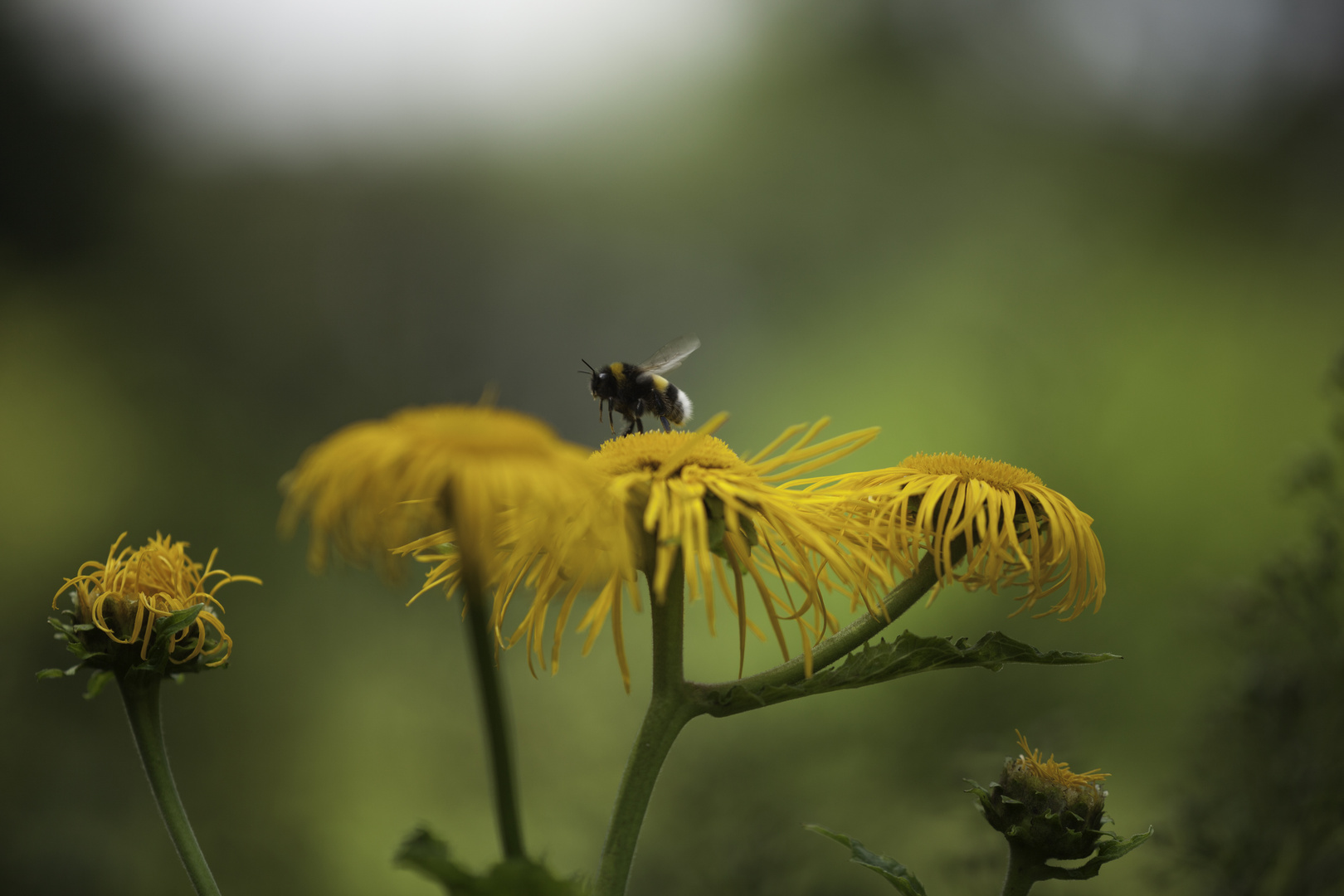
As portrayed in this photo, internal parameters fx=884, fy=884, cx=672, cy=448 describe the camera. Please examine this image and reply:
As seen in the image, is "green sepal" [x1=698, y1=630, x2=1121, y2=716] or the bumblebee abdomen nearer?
"green sepal" [x1=698, y1=630, x2=1121, y2=716]

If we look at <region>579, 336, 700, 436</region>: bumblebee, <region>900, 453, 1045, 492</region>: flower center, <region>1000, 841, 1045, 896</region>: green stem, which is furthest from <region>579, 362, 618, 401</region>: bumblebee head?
<region>1000, 841, 1045, 896</region>: green stem

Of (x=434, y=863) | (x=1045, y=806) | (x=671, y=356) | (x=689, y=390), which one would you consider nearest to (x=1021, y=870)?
(x=1045, y=806)

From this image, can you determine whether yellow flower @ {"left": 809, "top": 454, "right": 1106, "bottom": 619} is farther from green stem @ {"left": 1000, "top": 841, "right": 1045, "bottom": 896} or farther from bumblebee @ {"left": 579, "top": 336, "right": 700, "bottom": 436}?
bumblebee @ {"left": 579, "top": 336, "right": 700, "bottom": 436}

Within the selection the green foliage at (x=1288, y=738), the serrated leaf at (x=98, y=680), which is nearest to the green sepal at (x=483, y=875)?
the serrated leaf at (x=98, y=680)

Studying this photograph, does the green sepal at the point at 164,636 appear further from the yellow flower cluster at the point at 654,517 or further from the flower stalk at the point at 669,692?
the flower stalk at the point at 669,692

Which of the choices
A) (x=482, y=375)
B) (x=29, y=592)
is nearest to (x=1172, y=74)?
(x=482, y=375)
